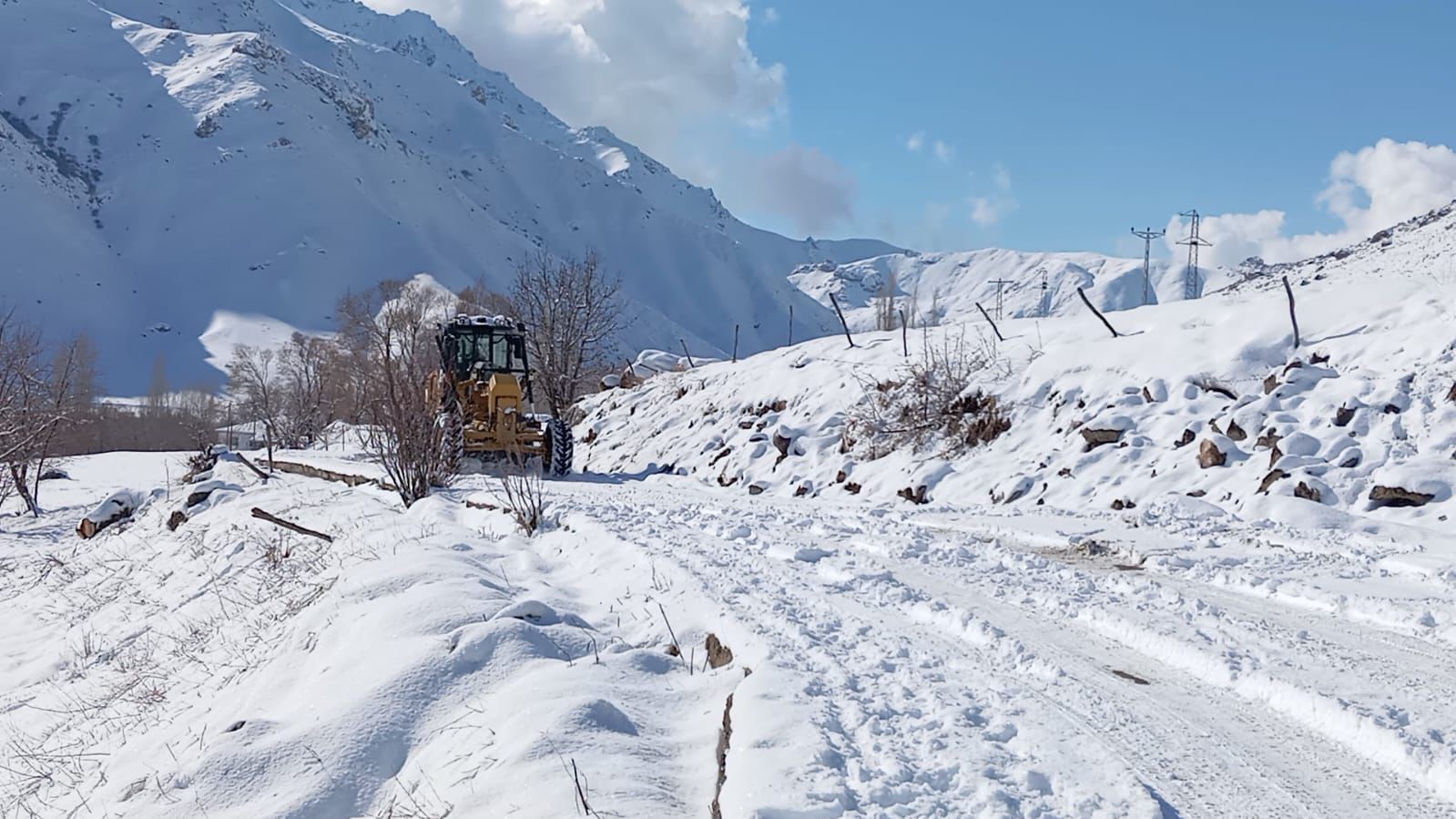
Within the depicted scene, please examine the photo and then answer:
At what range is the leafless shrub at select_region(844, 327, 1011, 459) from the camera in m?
16.7

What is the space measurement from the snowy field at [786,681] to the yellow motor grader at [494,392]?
8406 mm

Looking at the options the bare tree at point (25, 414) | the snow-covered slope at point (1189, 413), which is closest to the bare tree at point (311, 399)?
the bare tree at point (25, 414)

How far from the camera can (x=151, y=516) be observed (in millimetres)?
16094

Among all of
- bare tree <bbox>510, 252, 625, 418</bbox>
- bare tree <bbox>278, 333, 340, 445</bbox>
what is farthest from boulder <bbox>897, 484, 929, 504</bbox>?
bare tree <bbox>278, 333, 340, 445</bbox>

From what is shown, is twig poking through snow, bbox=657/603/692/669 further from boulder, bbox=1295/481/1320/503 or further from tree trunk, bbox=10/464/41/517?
tree trunk, bbox=10/464/41/517

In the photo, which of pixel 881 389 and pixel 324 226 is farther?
pixel 324 226

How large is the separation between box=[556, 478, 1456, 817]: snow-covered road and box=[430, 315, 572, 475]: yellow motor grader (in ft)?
36.4

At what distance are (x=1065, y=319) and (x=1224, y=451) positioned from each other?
868 centimetres

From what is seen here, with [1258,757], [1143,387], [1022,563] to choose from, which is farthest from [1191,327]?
[1258,757]

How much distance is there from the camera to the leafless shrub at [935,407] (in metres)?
16.7

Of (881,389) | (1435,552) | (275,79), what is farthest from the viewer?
(275,79)

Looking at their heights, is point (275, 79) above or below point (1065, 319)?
above

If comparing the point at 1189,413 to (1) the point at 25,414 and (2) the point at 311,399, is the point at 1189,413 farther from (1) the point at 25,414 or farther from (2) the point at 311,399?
(2) the point at 311,399

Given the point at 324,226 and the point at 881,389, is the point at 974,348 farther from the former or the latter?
the point at 324,226
